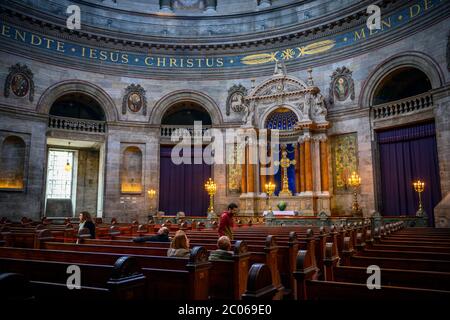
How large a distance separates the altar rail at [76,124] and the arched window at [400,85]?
15.0 meters

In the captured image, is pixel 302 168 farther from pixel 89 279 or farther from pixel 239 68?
pixel 89 279

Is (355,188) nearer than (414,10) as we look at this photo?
No

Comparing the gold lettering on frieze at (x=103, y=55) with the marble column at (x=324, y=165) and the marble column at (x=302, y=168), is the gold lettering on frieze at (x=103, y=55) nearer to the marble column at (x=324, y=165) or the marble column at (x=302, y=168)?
the marble column at (x=302, y=168)

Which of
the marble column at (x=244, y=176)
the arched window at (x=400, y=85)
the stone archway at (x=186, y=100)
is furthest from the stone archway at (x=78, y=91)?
the arched window at (x=400, y=85)

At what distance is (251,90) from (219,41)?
4.01m

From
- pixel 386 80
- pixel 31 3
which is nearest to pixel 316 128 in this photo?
pixel 386 80

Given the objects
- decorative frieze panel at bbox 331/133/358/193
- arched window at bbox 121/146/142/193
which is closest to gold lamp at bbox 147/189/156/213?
arched window at bbox 121/146/142/193

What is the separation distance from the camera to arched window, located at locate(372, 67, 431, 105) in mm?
18312

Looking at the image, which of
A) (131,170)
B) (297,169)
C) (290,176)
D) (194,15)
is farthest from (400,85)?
(131,170)

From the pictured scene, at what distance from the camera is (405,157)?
17.8 metres

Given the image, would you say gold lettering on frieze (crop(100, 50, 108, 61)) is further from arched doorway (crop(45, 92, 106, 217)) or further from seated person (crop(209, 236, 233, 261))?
seated person (crop(209, 236, 233, 261))

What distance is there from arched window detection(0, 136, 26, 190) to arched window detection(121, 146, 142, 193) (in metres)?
5.16

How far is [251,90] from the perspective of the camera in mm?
21297

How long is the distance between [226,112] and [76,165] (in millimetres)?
9917
